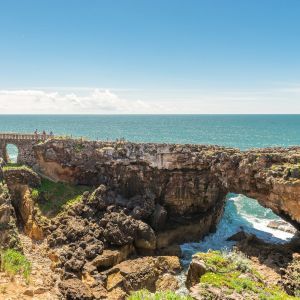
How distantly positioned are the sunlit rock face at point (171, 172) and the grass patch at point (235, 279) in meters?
13.6

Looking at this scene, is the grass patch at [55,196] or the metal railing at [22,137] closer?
the grass patch at [55,196]

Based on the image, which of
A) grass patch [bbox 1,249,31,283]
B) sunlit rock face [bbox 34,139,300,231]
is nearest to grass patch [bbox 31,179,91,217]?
sunlit rock face [bbox 34,139,300,231]

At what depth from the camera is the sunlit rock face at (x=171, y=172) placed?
39.2 metres

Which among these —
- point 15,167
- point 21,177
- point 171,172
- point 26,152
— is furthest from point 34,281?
point 26,152

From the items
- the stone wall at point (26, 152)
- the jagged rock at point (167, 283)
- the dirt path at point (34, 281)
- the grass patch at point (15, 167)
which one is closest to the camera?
the dirt path at point (34, 281)

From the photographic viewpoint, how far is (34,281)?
95.2ft

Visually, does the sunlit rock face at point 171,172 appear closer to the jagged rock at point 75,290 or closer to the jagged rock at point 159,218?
the jagged rock at point 159,218

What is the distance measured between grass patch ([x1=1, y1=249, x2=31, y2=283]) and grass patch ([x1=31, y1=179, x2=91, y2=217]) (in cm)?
1089

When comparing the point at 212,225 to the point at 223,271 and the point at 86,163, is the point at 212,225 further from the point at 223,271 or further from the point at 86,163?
the point at 223,271

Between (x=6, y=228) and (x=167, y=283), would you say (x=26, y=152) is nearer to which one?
(x=6, y=228)

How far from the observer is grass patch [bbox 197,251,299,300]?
2161cm

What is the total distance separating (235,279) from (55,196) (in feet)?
86.9

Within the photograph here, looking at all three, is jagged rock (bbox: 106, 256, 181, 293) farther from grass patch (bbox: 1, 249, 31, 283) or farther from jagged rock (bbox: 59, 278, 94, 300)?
grass patch (bbox: 1, 249, 31, 283)

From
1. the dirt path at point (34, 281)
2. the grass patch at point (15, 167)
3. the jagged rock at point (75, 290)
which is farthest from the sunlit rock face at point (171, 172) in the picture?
the jagged rock at point (75, 290)
